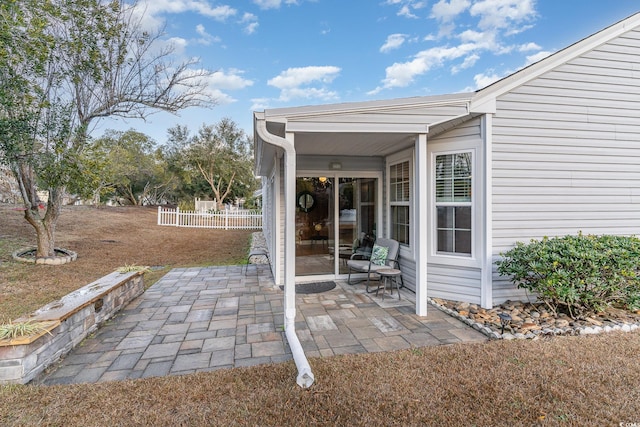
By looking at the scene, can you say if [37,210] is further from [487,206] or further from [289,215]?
[487,206]

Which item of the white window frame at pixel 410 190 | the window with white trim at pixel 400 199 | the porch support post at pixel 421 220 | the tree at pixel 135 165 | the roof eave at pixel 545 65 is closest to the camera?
the porch support post at pixel 421 220

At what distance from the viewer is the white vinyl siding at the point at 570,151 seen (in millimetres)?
4176

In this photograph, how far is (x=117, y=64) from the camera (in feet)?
23.4

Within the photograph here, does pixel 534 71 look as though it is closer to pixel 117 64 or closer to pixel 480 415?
pixel 480 415

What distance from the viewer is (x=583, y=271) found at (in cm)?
346

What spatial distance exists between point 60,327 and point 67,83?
6.14m

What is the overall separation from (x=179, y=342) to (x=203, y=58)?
762cm

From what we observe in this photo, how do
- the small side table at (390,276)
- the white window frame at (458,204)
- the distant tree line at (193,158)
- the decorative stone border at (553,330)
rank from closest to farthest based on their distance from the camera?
the decorative stone border at (553,330) < the white window frame at (458,204) < the small side table at (390,276) < the distant tree line at (193,158)

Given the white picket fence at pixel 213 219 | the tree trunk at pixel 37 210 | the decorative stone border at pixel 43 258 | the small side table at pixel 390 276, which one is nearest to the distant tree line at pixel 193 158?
the white picket fence at pixel 213 219

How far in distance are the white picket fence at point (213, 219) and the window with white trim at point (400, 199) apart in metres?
12.4

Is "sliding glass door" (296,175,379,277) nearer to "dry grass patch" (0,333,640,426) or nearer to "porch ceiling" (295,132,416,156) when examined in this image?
"porch ceiling" (295,132,416,156)

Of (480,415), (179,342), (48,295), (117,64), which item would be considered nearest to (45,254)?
(48,295)

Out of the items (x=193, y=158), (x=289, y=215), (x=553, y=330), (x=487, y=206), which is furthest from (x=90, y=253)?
(x=193, y=158)

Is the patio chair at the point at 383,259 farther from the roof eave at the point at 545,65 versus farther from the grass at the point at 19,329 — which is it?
the grass at the point at 19,329
